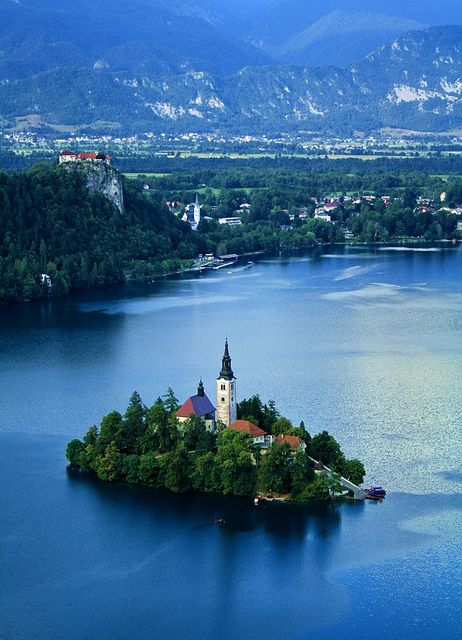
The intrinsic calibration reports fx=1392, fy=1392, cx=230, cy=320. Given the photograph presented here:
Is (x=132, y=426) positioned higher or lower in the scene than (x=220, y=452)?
higher

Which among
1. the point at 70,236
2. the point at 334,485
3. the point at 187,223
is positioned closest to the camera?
the point at 334,485

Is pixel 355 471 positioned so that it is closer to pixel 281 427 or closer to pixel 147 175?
pixel 281 427

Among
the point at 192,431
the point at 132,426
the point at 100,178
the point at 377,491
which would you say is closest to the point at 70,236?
the point at 100,178

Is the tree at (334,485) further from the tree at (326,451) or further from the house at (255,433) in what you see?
the house at (255,433)

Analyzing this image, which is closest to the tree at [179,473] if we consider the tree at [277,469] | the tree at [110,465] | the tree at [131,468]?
the tree at [131,468]

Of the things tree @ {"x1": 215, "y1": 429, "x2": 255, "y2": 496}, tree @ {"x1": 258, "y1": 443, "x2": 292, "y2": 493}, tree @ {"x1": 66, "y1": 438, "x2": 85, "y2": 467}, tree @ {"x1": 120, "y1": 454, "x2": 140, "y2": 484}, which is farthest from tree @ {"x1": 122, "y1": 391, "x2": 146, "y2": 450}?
tree @ {"x1": 258, "y1": 443, "x2": 292, "y2": 493}
